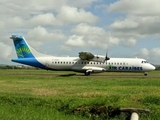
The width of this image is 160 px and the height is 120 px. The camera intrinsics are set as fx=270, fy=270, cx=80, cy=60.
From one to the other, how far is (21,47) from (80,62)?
10.3 m

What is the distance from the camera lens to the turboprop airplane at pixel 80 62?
44188 mm

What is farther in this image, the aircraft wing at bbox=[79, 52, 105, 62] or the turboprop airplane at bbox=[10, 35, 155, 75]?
the turboprop airplane at bbox=[10, 35, 155, 75]

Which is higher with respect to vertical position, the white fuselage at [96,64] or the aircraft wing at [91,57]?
the aircraft wing at [91,57]

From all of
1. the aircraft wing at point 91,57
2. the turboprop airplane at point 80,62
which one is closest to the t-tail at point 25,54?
the turboprop airplane at point 80,62

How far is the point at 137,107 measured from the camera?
1111 cm

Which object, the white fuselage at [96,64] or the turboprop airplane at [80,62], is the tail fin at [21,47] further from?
the white fuselage at [96,64]

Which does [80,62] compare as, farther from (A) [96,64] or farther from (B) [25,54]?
(B) [25,54]

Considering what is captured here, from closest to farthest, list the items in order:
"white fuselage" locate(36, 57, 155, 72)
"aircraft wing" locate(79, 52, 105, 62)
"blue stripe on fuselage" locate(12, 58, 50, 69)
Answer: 1. "aircraft wing" locate(79, 52, 105, 62)
2. "white fuselage" locate(36, 57, 155, 72)
3. "blue stripe on fuselage" locate(12, 58, 50, 69)

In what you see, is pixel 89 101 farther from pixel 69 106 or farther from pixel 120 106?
pixel 120 106

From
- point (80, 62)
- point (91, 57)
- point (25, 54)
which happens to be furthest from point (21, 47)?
point (91, 57)

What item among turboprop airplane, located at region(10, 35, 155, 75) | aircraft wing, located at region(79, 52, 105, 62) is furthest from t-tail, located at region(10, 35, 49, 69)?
aircraft wing, located at region(79, 52, 105, 62)

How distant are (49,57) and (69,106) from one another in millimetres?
33809

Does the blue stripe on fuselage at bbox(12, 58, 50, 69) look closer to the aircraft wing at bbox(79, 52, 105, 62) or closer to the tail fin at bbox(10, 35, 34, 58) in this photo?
the tail fin at bbox(10, 35, 34, 58)

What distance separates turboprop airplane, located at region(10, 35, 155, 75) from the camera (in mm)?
44188
